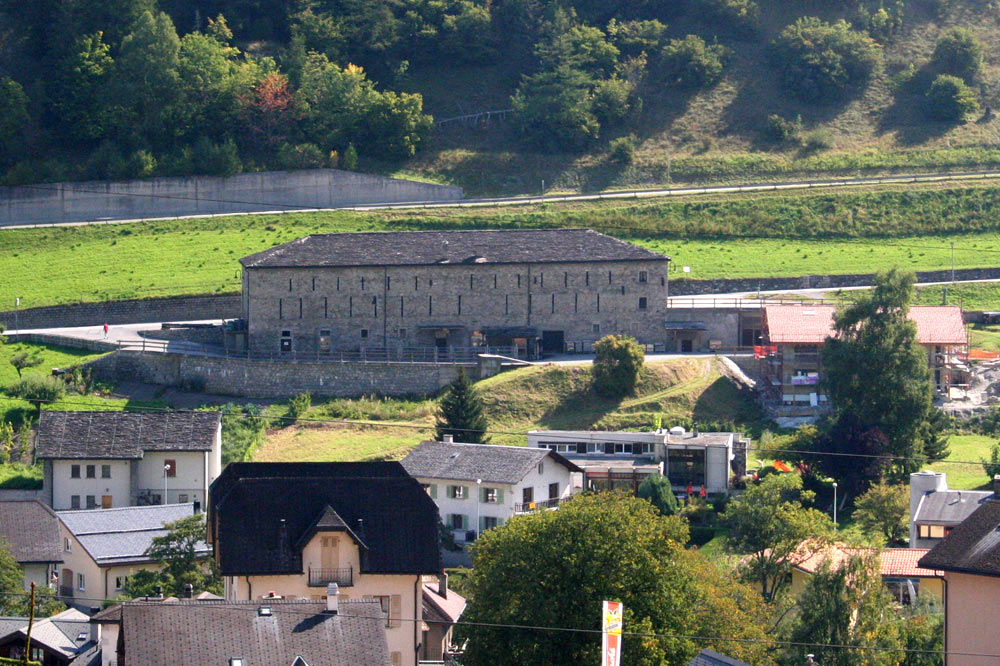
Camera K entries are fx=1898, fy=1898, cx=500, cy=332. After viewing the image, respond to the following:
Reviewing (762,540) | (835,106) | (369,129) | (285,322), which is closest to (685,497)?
(762,540)

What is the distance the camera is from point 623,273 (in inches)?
2891

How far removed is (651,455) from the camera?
61594 millimetres

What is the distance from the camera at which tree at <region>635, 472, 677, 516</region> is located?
56.5 meters

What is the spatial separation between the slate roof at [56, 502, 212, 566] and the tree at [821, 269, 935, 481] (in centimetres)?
2167

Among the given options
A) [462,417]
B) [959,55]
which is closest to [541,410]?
[462,417]

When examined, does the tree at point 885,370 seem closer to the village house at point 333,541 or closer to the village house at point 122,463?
the village house at point 122,463

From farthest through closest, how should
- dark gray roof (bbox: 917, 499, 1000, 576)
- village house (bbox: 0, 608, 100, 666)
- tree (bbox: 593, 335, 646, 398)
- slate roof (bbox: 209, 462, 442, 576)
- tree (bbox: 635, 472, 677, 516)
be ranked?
tree (bbox: 593, 335, 646, 398), tree (bbox: 635, 472, 677, 516), slate roof (bbox: 209, 462, 442, 576), village house (bbox: 0, 608, 100, 666), dark gray roof (bbox: 917, 499, 1000, 576)

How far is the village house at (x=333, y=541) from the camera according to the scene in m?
42.8

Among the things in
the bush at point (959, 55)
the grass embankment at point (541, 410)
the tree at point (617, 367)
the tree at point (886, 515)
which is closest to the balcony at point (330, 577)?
the tree at point (886, 515)

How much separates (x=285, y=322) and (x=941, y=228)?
110 feet

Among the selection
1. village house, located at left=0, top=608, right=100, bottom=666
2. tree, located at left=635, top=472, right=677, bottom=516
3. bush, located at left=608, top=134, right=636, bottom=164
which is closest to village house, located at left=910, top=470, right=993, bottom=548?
tree, located at left=635, top=472, right=677, bottom=516

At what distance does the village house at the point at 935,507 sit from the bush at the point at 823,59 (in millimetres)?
53543

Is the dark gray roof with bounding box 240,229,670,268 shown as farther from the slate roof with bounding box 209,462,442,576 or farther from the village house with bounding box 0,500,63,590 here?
the slate roof with bounding box 209,462,442,576

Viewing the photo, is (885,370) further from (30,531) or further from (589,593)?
(30,531)
